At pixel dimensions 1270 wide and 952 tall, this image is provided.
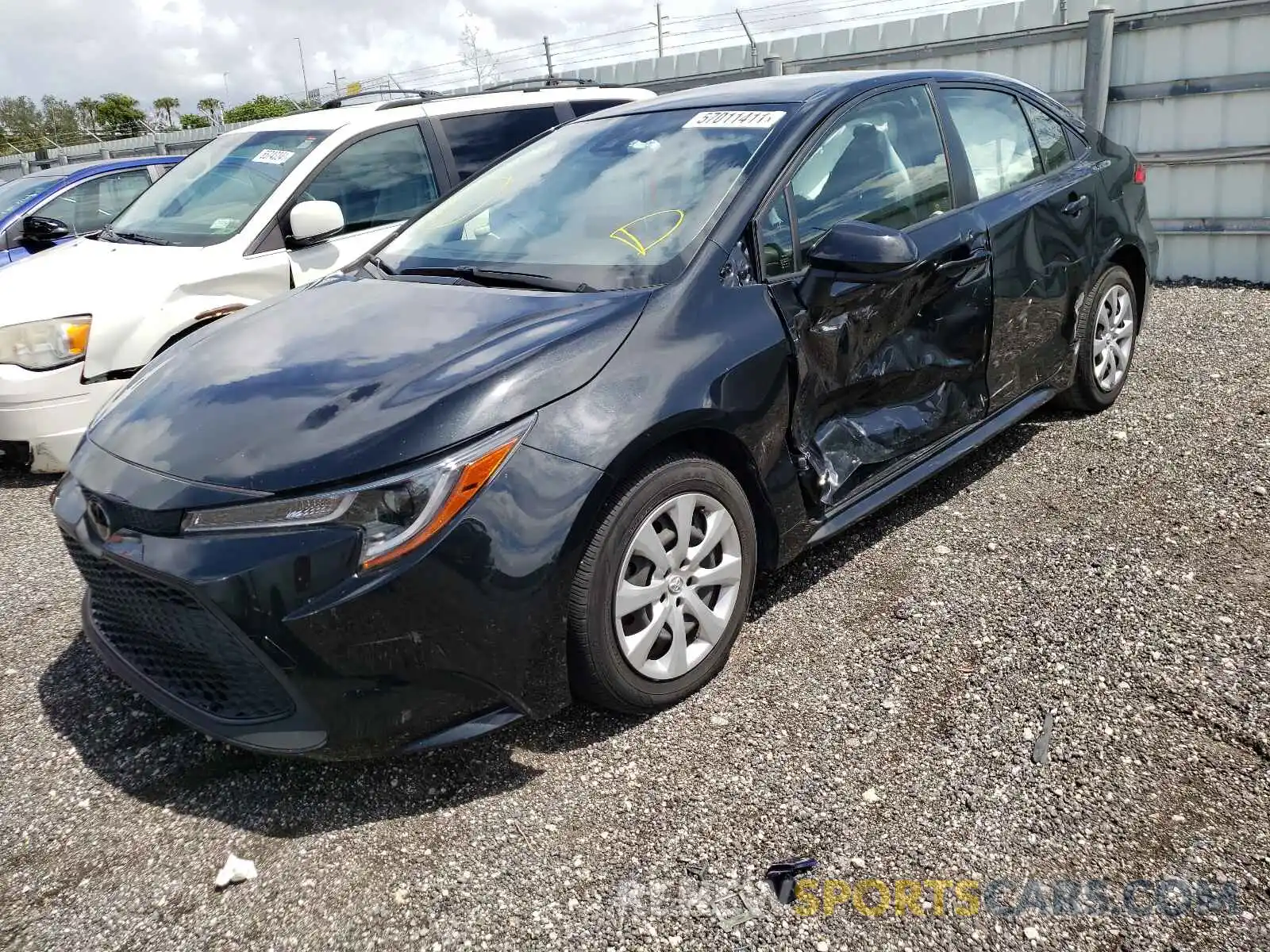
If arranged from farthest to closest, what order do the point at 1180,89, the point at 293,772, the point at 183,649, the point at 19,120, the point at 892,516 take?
the point at 19,120, the point at 1180,89, the point at 892,516, the point at 293,772, the point at 183,649

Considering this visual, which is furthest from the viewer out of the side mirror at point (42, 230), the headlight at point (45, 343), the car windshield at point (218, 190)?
the side mirror at point (42, 230)

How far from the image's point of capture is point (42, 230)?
24.7ft

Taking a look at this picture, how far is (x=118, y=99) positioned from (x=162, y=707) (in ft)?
250

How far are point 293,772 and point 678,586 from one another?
1.16m

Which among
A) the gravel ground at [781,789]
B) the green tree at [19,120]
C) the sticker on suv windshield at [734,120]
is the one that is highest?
the green tree at [19,120]

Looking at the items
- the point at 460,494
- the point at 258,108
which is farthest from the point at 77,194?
the point at 258,108

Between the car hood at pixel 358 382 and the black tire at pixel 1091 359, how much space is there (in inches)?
105

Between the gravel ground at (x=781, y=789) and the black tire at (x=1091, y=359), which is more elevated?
the black tire at (x=1091, y=359)

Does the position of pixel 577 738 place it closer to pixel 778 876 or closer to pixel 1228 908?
pixel 778 876

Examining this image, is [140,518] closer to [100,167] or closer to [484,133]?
[484,133]

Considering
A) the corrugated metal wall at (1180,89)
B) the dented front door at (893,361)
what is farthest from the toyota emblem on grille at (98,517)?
the corrugated metal wall at (1180,89)

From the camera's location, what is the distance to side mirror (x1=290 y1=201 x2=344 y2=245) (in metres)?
4.87

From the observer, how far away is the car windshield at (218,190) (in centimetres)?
542

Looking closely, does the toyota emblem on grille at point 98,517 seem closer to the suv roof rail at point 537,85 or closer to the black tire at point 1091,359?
the black tire at point 1091,359
